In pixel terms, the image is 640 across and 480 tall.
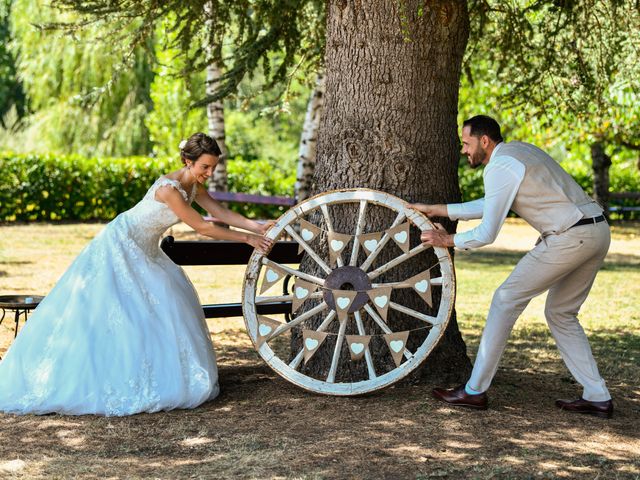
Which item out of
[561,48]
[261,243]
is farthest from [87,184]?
[261,243]

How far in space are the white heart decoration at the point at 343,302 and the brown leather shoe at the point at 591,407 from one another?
1.49 metres

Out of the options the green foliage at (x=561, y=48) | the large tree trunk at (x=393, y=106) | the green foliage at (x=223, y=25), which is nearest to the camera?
the large tree trunk at (x=393, y=106)

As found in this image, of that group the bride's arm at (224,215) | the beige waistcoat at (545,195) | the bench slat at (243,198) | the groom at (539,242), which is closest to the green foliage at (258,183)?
the bench slat at (243,198)

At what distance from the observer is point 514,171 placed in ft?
17.8

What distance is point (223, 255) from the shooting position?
689 centimetres

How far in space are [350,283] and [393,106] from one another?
117 cm

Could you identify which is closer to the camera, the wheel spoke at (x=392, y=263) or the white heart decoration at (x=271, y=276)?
the wheel spoke at (x=392, y=263)

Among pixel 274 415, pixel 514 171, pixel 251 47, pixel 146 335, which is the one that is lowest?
pixel 274 415

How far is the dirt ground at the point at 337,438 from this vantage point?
475cm

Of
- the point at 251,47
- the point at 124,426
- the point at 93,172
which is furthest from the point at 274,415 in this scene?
the point at 93,172

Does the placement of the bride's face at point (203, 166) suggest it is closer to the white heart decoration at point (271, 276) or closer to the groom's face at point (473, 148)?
the white heart decoration at point (271, 276)

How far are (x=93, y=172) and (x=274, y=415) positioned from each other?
734 inches

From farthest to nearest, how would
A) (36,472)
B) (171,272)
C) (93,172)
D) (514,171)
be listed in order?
1. (93,172)
2. (171,272)
3. (514,171)
4. (36,472)

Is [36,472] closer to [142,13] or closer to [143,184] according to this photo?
[142,13]
